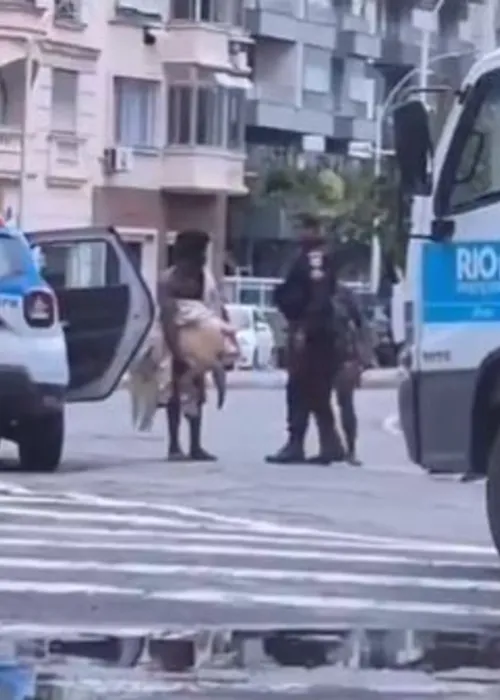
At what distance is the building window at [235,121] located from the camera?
218ft

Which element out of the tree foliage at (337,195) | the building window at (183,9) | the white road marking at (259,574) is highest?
the building window at (183,9)

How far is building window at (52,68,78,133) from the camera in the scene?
5984cm

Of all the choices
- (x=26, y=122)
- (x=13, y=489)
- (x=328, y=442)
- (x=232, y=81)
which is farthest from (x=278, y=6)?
(x=13, y=489)

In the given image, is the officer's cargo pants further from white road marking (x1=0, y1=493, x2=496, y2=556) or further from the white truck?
the white truck

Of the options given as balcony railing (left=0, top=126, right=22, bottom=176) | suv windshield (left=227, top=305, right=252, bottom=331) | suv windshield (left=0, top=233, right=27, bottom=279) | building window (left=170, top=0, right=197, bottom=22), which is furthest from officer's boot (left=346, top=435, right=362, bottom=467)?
building window (left=170, top=0, right=197, bottom=22)

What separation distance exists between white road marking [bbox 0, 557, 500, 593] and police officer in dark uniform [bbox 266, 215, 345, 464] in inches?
326

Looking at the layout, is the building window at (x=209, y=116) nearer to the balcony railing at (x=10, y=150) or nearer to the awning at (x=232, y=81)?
the awning at (x=232, y=81)

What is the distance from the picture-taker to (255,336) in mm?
57906

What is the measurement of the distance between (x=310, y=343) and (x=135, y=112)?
41162 millimetres

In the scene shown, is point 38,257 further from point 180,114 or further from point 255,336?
point 180,114

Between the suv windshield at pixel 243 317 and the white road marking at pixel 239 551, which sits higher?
the white road marking at pixel 239 551

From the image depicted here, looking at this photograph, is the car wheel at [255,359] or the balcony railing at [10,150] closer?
the car wheel at [255,359]

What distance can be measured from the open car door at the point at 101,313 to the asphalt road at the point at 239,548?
66 cm

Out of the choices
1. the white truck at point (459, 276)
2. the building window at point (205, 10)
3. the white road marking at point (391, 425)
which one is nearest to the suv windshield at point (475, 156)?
the white truck at point (459, 276)
